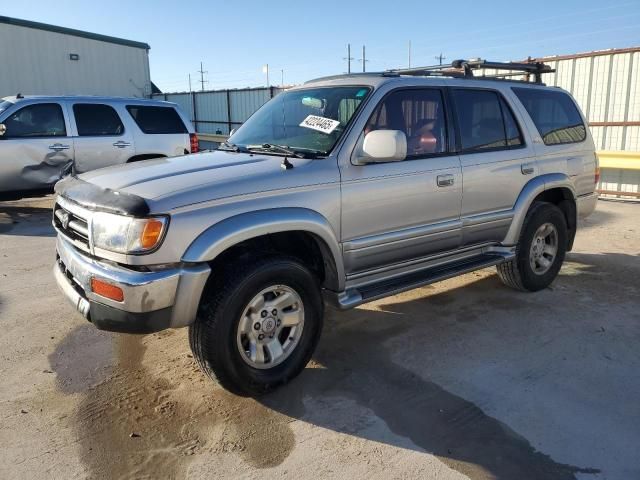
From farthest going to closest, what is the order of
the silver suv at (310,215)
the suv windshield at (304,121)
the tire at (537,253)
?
the tire at (537,253) → the suv windshield at (304,121) → the silver suv at (310,215)

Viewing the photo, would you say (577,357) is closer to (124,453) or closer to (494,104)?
(494,104)

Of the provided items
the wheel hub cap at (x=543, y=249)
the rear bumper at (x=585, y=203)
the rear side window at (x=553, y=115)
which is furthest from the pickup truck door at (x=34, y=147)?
the rear bumper at (x=585, y=203)

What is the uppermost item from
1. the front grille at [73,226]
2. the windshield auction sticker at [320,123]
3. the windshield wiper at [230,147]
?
the windshield auction sticker at [320,123]

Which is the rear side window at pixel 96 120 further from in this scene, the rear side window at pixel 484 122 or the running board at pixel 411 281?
the running board at pixel 411 281

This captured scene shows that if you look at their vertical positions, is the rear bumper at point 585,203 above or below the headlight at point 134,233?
below

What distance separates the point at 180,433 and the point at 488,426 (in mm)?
1736

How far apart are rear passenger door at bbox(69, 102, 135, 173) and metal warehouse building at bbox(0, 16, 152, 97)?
13.3m

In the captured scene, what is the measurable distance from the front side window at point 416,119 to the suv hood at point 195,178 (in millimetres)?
772

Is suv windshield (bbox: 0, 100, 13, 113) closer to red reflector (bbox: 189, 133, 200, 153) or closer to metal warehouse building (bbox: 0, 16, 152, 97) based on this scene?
red reflector (bbox: 189, 133, 200, 153)

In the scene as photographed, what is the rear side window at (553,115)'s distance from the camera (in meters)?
5.08

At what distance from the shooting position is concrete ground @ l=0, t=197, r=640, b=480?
9.06 feet

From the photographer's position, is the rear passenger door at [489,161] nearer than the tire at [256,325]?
No

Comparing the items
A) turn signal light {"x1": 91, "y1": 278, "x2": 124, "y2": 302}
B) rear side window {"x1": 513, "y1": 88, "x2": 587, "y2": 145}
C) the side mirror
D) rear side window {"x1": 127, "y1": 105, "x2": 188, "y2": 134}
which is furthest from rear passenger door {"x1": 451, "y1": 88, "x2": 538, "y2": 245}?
rear side window {"x1": 127, "y1": 105, "x2": 188, "y2": 134}

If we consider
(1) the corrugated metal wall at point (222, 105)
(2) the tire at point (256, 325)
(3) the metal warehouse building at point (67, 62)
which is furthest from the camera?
(3) the metal warehouse building at point (67, 62)
